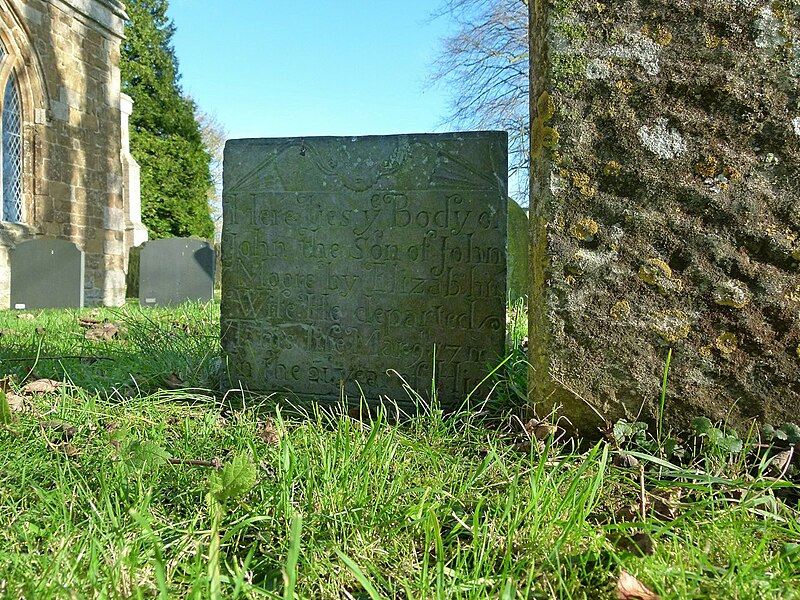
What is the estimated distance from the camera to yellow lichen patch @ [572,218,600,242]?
216cm

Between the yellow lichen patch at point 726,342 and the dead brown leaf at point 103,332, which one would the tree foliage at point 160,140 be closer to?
the dead brown leaf at point 103,332

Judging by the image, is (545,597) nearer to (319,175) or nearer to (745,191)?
(745,191)

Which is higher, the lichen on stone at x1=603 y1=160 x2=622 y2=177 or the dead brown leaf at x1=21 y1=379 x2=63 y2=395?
the lichen on stone at x1=603 y1=160 x2=622 y2=177

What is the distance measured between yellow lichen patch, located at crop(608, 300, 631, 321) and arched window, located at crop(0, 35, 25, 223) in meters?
10.6

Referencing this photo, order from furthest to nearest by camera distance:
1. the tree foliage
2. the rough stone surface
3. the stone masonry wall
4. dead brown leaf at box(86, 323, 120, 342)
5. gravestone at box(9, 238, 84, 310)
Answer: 1. the tree foliage
2. the stone masonry wall
3. gravestone at box(9, 238, 84, 310)
4. dead brown leaf at box(86, 323, 120, 342)
5. the rough stone surface

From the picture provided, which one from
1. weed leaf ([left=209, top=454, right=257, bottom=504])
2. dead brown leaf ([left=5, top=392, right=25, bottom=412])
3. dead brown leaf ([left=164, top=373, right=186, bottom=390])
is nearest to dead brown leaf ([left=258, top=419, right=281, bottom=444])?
weed leaf ([left=209, top=454, right=257, bottom=504])

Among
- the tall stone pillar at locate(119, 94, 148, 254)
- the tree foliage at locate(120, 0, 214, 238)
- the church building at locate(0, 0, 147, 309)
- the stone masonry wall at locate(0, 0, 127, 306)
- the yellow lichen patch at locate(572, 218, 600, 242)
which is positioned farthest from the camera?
the tree foliage at locate(120, 0, 214, 238)

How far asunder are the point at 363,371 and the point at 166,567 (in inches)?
66.9

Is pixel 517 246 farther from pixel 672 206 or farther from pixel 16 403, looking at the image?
pixel 16 403

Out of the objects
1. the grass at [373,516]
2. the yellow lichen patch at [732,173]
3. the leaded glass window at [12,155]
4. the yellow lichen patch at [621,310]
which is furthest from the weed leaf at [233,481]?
the leaded glass window at [12,155]

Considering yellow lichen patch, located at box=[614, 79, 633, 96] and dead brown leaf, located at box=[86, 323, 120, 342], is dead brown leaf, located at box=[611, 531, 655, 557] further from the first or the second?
dead brown leaf, located at box=[86, 323, 120, 342]

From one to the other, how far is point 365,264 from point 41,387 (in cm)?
160

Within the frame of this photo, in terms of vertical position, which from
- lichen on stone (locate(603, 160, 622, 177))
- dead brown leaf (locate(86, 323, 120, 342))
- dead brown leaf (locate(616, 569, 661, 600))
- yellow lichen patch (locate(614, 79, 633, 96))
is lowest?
dead brown leaf (locate(616, 569, 661, 600))

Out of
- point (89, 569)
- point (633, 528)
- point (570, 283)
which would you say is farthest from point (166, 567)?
point (570, 283)
